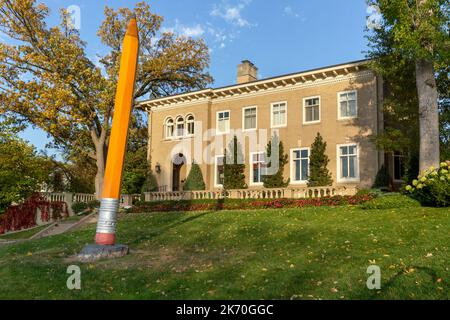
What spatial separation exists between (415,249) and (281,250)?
297cm

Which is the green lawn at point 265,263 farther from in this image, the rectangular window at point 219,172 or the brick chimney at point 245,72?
the brick chimney at point 245,72

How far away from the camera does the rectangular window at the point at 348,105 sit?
965 inches

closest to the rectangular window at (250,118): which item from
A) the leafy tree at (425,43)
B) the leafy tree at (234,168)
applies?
the leafy tree at (234,168)

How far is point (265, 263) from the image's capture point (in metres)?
8.85

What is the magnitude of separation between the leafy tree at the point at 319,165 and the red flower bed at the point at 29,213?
678 inches

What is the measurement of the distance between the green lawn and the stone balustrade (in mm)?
6360

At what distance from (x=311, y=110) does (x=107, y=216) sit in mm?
17908

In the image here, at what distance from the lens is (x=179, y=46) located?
34781 millimetres

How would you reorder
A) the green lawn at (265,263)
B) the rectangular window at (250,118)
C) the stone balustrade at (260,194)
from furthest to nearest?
the rectangular window at (250,118)
the stone balustrade at (260,194)
the green lawn at (265,263)

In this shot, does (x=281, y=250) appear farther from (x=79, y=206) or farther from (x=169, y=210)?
(x=79, y=206)

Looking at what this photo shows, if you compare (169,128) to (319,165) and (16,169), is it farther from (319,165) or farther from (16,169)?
(319,165)

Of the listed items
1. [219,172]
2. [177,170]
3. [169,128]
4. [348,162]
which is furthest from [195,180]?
[348,162]

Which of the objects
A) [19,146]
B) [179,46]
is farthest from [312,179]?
[19,146]
